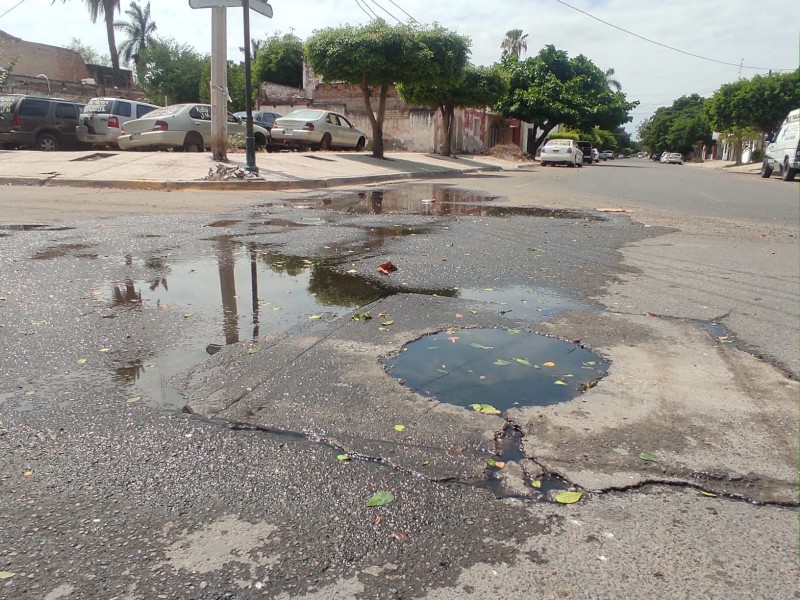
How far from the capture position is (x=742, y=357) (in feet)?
12.8

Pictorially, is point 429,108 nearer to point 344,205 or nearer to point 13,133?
point 13,133

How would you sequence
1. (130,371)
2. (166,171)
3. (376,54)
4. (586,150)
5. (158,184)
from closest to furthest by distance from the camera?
(130,371)
(158,184)
(166,171)
(376,54)
(586,150)

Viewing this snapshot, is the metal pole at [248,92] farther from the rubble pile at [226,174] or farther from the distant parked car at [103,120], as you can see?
the distant parked car at [103,120]

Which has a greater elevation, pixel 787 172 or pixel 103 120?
pixel 103 120

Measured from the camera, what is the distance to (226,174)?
14.1 meters

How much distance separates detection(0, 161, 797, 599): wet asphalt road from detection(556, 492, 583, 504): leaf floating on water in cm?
4

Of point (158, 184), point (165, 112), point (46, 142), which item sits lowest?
point (158, 184)

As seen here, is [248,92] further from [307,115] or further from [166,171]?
[307,115]

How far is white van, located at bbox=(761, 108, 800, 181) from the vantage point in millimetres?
23062

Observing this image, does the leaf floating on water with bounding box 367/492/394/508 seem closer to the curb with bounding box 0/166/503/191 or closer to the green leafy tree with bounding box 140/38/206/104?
the curb with bounding box 0/166/503/191

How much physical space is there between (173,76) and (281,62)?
8.29 metres

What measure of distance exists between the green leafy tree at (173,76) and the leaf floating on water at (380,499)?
50.4 meters

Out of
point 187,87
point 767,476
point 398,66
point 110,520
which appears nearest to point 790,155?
point 398,66

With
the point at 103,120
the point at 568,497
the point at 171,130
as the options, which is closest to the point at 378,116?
the point at 171,130
